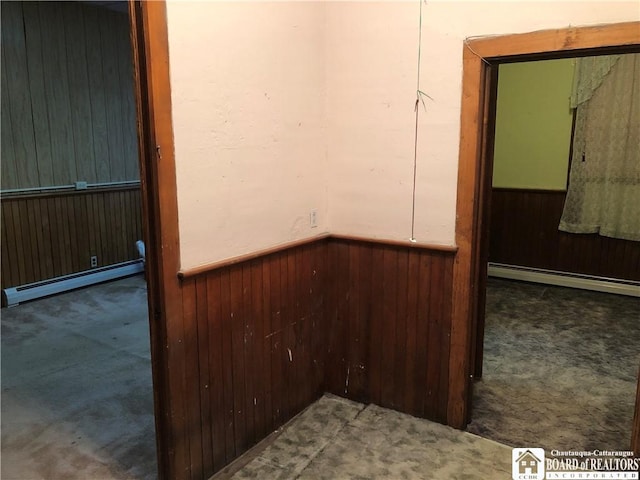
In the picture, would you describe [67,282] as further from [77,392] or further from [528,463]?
[528,463]

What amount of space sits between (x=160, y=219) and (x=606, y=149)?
4.37 metres

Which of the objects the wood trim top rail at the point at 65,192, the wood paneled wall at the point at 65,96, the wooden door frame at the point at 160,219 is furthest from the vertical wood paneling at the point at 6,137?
the wooden door frame at the point at 160,219

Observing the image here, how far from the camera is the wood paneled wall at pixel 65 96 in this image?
441 centimetres

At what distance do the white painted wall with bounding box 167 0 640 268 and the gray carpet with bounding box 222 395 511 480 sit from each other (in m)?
0.94

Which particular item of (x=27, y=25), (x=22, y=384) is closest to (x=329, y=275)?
(x=22, y=384)

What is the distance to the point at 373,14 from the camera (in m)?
2.46

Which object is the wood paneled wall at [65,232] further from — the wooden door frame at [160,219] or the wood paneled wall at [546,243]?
the wood paneled wall at [546,243]

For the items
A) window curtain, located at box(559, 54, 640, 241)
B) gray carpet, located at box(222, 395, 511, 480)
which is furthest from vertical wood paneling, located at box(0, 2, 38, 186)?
window curtain, located at box(559, 54, 640, 241)

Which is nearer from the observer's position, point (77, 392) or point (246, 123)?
point (246, 123)

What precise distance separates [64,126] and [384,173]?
3608 mm

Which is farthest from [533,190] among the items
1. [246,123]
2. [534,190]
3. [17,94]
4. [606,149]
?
[17,94]

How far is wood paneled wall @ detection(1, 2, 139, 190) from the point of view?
4414mm

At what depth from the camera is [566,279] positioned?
502cm

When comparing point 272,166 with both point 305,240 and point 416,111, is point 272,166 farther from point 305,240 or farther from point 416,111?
point 416,111
